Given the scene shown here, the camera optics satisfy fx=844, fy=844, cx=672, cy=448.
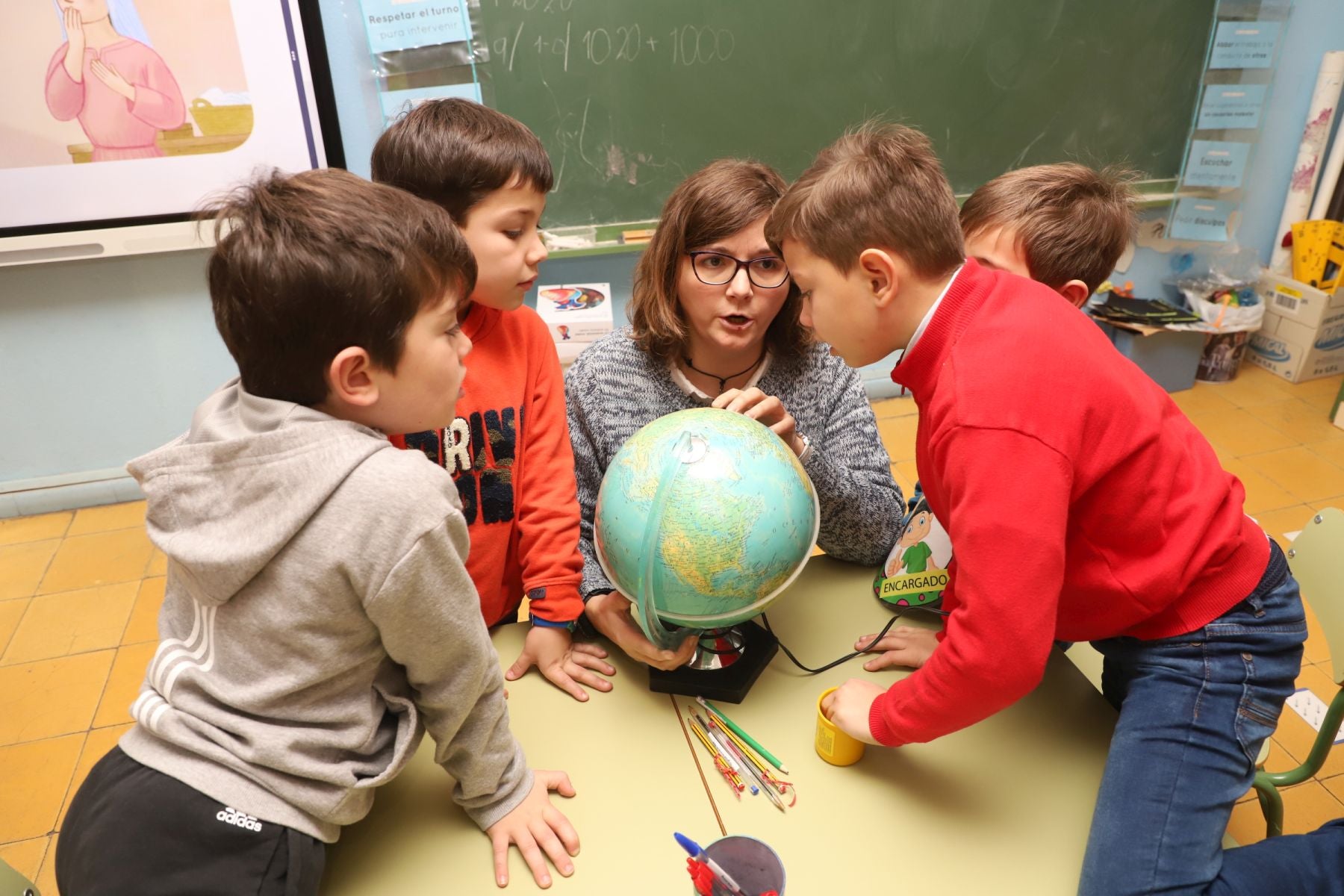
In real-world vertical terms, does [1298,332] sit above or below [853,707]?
below

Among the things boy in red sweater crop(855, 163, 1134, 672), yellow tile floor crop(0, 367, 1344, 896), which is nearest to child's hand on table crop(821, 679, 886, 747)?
boy in red sweater crop(855, 163, 1134, 672)

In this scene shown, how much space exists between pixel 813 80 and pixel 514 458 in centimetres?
255

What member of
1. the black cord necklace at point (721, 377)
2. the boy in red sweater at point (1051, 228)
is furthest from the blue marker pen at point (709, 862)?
the boy in red sweater at point (1051, 228)

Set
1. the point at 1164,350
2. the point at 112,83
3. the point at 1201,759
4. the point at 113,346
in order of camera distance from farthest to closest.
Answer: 1. the point at 1164,350
2. the point at 113,346
3. the point at 112,83
4. the point at 1201,759

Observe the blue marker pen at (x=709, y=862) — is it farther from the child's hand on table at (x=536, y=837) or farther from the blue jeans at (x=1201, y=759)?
the blue jeans at (x=1201, y=759)

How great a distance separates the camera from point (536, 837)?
1058mm

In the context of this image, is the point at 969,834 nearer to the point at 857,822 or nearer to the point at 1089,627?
the point at 857,822

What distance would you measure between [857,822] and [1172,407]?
750 mm

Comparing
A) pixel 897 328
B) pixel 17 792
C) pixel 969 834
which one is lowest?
pixel 17 792

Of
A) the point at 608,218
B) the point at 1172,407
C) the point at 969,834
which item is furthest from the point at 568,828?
the point at 608,218

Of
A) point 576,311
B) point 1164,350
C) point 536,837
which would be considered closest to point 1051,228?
point 536,837

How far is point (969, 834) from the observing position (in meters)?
1.08

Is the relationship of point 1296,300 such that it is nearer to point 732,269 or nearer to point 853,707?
point 732,269

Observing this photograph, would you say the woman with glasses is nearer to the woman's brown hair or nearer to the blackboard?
the woman's brown hair
